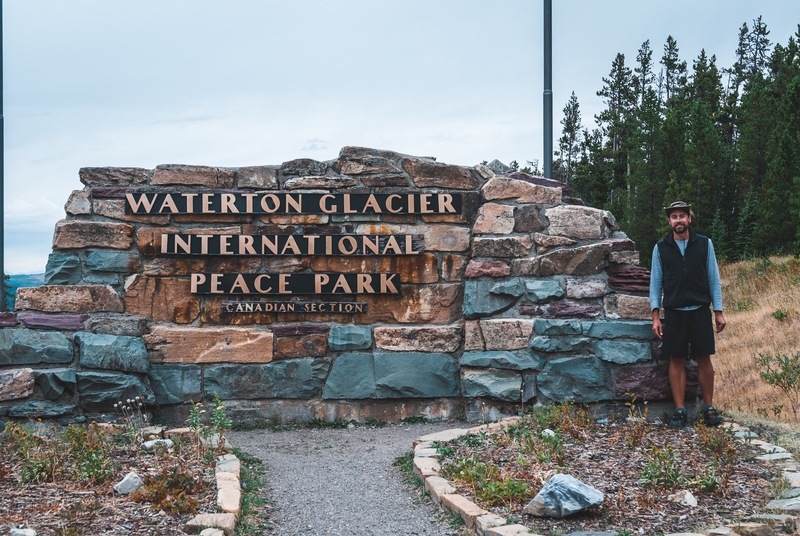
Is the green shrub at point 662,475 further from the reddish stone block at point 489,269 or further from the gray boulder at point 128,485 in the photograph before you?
the gray boulder at point 128,485

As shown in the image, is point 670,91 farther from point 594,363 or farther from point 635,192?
point 594,363

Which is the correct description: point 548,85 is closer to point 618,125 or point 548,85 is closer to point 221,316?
point 221,316

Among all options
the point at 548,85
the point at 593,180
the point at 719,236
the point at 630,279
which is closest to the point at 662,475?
the point at 630,279

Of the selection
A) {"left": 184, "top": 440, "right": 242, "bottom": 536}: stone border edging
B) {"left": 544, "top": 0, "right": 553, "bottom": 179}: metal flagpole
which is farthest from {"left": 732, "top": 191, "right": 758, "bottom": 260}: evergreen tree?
{"left": 184, "top": 440, "right": 242, "bottom": 536}: stone border edging

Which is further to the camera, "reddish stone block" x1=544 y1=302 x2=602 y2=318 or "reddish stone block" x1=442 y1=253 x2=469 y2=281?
"reddish stone block" x1=442 y1=253 x2=469 y2=281

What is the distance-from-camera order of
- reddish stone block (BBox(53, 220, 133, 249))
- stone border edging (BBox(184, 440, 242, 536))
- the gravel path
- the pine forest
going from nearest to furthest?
1. stone border edging (BBox(184, 440, 242, 536))
2. the gravel path
3. reddish stone block (BBox(53, 220, 133, 249))
4. the pine forest

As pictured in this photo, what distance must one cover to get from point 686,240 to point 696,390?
1.32 m

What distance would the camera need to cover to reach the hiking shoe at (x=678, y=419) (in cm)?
A: 601

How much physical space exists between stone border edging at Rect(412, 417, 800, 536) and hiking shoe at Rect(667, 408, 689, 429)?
40 centimetres

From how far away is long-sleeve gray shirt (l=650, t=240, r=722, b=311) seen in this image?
6.04 m

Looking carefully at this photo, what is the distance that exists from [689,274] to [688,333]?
18.8 inches

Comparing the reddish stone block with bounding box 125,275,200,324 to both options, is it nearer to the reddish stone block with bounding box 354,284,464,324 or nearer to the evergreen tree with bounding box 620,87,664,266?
the reddish stone block with bounding box 354,284,464,324

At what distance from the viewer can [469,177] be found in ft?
22.8

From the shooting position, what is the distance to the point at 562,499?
383 centimetres
